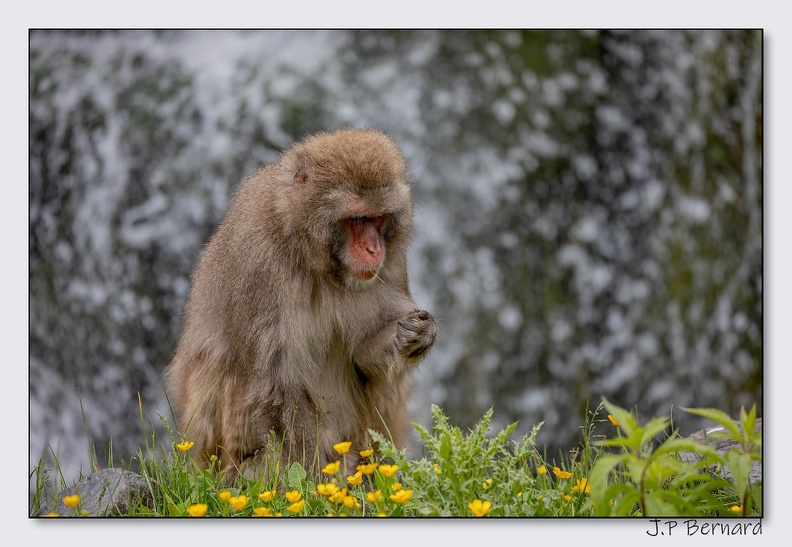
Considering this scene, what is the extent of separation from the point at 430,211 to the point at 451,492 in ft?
12.4

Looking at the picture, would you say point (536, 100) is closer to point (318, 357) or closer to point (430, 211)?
point (430, 211)

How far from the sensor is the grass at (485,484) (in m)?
3.81

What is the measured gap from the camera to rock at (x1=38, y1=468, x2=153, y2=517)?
4527 mm

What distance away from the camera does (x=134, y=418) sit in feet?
22.0

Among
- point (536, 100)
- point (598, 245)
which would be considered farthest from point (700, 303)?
point (536, 100)

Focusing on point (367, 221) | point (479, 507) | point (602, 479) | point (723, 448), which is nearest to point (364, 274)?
point (367, 221)

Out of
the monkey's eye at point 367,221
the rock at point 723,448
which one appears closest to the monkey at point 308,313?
the monkey's eye at point 367,221

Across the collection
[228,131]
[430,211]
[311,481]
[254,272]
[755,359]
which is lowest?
[311,481]

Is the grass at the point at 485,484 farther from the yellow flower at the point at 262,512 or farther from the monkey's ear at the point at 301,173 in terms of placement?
the monkey's ear at the point at 301,173

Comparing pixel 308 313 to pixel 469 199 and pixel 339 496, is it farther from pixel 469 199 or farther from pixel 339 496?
pixel 469 199

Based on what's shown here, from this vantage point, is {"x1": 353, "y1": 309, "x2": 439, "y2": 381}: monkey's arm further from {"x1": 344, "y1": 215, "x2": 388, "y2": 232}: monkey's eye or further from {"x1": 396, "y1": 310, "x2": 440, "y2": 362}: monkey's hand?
{"x1": 344, "y1": 215, "x2": 388, "y2": 232}: monkey's eye

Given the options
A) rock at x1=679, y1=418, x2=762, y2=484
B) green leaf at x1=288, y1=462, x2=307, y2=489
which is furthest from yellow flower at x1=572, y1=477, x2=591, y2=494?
green leaf at x1=288, y1=462, x2=307, y2=489

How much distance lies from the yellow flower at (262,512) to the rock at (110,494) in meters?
0.52

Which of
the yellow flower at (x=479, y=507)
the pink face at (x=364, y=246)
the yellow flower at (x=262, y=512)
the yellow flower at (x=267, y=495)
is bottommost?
the yellow flower at (x=262, y=512)
